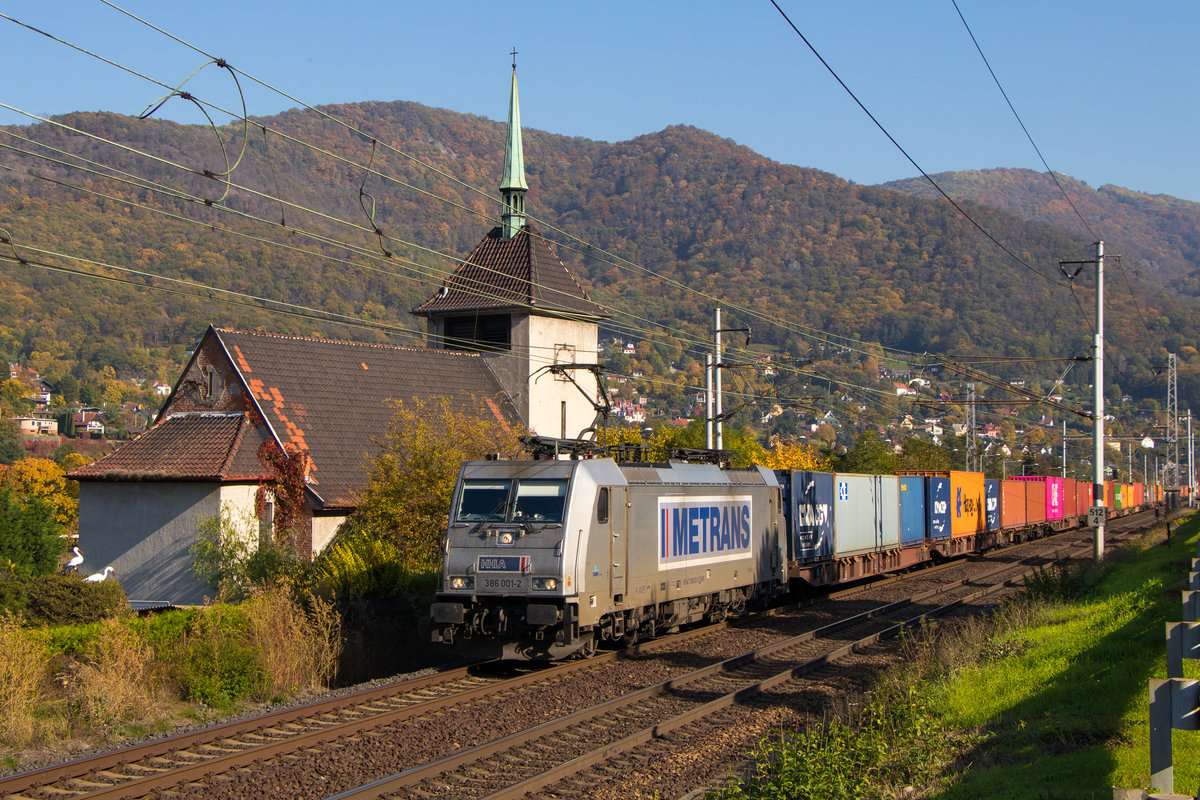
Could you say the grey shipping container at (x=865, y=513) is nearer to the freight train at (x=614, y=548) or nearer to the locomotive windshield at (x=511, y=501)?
the freight train at (x=614, y=548)

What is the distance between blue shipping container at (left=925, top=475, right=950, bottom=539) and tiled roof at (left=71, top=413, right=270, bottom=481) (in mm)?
20448

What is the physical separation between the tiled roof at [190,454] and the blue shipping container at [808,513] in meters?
13.4

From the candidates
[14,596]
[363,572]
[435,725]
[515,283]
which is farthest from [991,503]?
[14,596]

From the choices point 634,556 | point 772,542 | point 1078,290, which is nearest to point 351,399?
point 772,542

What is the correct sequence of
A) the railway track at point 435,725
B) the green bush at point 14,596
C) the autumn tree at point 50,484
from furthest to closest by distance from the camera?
the autumn tree at point 50,484
the green bush at point 14,596
the railway track at point 435,725

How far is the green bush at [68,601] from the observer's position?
650 inches

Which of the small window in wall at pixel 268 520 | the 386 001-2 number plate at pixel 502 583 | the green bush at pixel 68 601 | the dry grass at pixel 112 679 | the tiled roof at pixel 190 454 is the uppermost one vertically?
the tiled roof at pixel 190 454

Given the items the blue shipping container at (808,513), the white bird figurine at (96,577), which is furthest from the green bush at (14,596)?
the blue shipping container at (808,513)

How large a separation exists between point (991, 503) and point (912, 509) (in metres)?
10.6

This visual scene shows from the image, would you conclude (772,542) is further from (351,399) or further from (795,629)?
(351,399)

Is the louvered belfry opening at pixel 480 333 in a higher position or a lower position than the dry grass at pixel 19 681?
higher

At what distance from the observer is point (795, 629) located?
68.0 ft

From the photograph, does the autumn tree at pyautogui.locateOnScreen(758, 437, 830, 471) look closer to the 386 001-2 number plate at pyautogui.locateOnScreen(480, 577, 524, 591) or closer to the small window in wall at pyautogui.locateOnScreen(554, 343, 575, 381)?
the small window in wall at pyautogui.locateOnScreen(554, 343, 575, 381)

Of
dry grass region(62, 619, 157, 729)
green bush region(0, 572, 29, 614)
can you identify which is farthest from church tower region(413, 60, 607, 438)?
dry grass region(62, 619, 157, 729)
